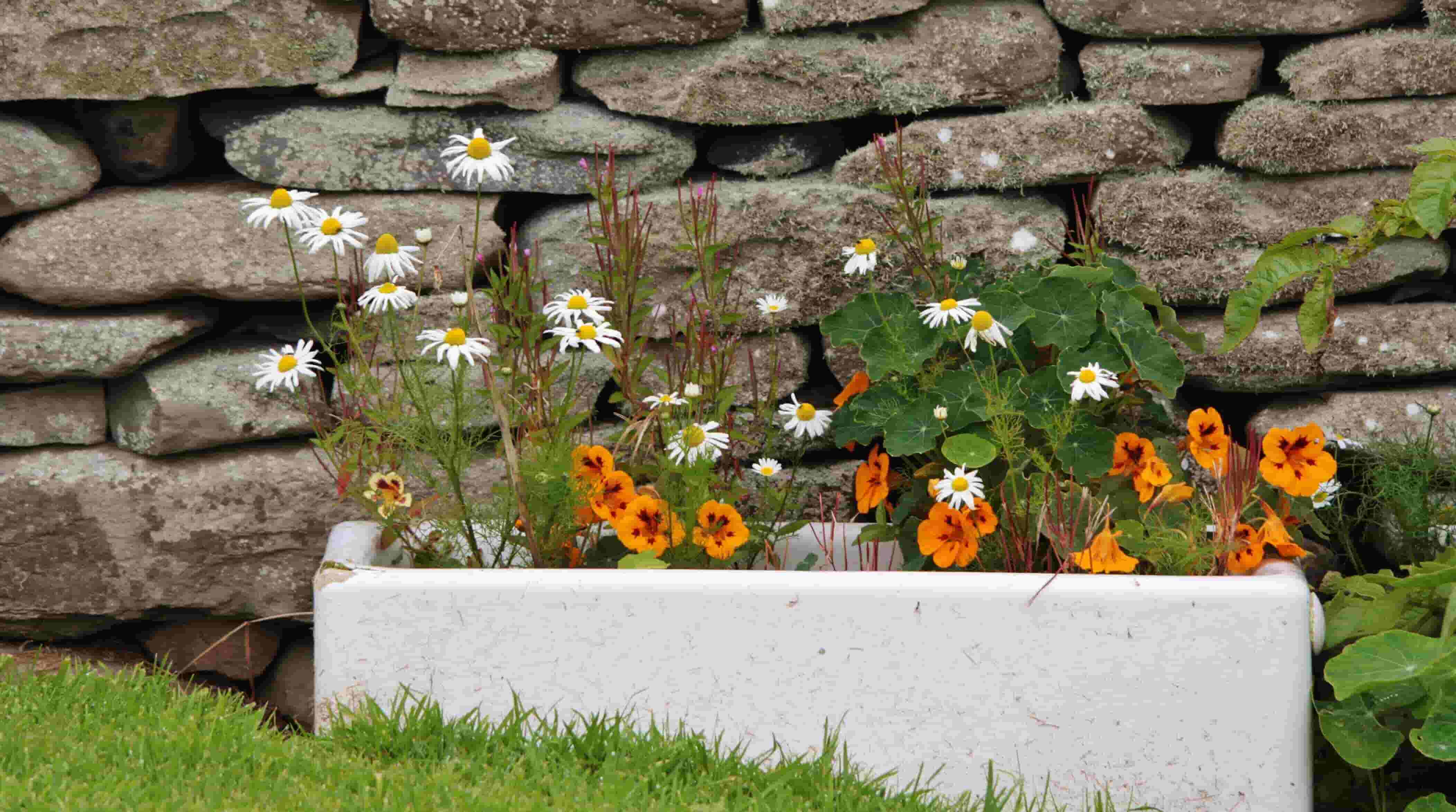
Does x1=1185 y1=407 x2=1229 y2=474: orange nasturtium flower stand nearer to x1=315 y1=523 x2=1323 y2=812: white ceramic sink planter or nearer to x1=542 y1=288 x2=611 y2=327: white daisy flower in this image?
x1=315 y1=523 x2=1323 y2=812: white ceramic sink planter

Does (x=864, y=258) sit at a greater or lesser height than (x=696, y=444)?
greater

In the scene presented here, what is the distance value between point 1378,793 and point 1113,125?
1195 mm

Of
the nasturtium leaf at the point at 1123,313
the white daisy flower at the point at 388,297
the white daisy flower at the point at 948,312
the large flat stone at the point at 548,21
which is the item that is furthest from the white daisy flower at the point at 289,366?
the nasturtium leaf at the point at 1123,313

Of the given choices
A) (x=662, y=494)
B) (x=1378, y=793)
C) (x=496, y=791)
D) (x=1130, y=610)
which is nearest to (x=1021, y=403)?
(x=1130, y=610)

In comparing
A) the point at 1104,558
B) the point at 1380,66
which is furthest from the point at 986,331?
the point at 1380,66

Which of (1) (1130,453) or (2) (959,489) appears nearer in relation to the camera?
(2) (959,489)

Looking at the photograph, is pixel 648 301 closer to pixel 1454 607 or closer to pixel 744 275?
pixel 744 275

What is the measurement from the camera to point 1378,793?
1850mm

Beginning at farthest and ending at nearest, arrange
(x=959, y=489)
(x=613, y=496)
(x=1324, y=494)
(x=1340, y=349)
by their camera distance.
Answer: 1. (x=1340, y=349)
2. (x=1324, y=494)
3. (x=613, y=496)
4. (x=959, y=489)

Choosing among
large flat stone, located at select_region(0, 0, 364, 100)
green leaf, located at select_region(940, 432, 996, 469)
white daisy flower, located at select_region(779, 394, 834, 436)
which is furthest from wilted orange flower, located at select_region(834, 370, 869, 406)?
large flat stone, located at select_region(0, 0, 364, 100)

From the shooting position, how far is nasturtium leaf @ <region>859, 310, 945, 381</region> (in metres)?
2.06

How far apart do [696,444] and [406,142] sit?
85cm

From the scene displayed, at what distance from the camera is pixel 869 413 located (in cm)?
209

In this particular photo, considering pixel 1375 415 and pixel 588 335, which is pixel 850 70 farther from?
pixel 1375 415
